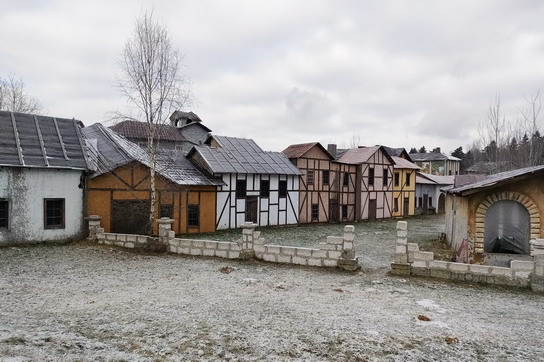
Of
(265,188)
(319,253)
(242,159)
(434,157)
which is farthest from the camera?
(434,157)

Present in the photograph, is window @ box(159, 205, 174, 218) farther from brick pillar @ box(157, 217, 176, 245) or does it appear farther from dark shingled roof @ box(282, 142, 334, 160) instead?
dark shingled roof @ box(282, 142, 334, 160)

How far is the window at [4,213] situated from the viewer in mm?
15001

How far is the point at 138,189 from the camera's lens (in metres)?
18.9

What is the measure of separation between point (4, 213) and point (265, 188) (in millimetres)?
15069

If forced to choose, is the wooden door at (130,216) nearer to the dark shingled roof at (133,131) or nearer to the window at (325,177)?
the window at (325,177)

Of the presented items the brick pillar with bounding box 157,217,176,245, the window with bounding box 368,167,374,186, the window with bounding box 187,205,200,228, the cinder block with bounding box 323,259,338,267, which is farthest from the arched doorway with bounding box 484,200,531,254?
the window with bounding box 368,167,374,186

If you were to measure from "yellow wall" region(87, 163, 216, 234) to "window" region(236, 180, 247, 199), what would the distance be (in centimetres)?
196

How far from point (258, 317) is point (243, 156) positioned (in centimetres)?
1882

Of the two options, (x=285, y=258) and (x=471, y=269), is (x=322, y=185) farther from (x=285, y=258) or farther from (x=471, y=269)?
(x=471, y=269)

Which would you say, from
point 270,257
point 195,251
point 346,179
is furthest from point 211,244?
point 346,179

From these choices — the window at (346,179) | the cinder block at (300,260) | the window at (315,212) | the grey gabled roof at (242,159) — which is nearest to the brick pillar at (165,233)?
the cinder block at (300,260)

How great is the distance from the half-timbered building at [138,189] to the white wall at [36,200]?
0.84 meters

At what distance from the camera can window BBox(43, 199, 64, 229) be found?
15859mm

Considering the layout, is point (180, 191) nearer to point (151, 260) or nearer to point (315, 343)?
point (151, 260)
